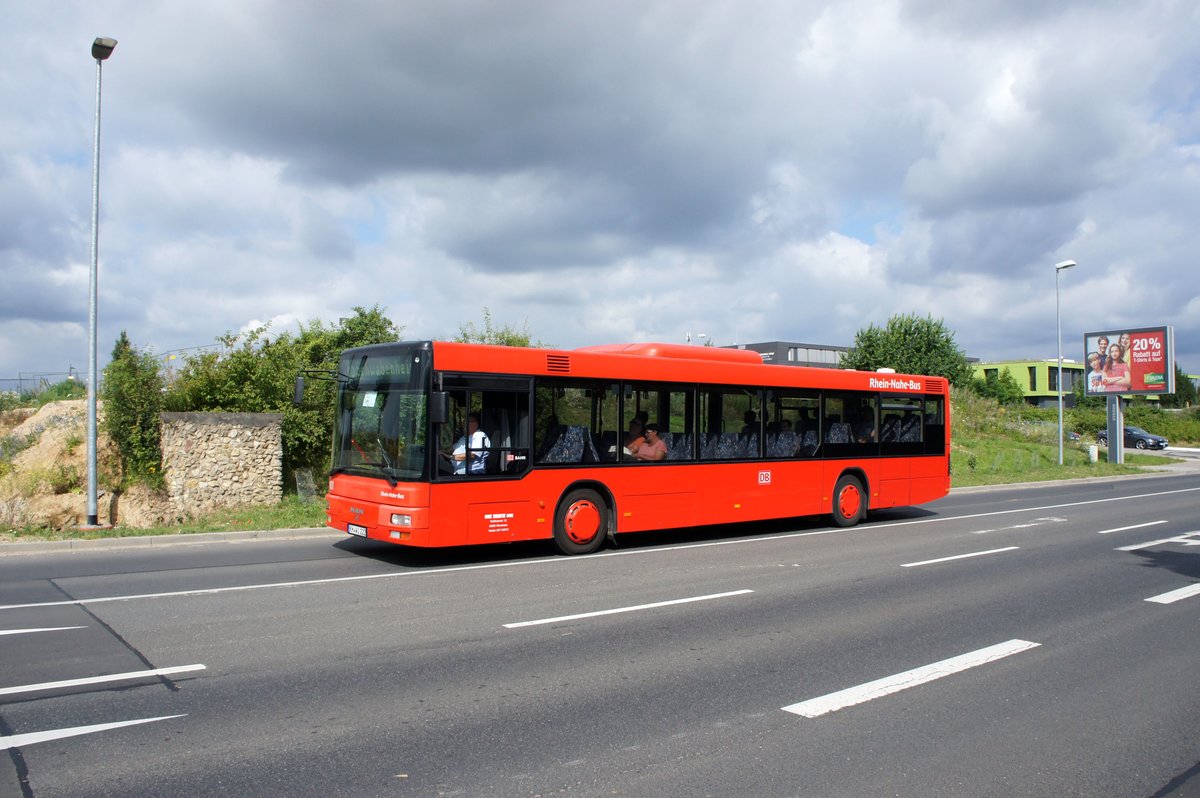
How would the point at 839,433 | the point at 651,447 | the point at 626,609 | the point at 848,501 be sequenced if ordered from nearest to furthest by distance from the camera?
the point at 626,609, the point at 651,447, the point at 839,433, the point at 848,501

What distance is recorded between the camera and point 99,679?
19.4 ft

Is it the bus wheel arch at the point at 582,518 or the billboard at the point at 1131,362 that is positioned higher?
the billboard at the point at 1131,362

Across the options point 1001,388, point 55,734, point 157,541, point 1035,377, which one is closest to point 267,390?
point 157,541

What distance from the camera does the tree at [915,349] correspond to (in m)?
55.5

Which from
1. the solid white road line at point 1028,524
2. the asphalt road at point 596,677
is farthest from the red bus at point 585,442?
the solid white road line at point 1028,524

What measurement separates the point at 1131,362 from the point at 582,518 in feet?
132

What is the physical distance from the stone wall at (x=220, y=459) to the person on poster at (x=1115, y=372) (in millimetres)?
40224

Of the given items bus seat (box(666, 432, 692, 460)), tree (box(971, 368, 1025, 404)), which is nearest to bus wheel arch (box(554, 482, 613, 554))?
bus seat (box(666, 432, 692, 460))

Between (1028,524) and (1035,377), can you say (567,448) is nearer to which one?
(1028,524)

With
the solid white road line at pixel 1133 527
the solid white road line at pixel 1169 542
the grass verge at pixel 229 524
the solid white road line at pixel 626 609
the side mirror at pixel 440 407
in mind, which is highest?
the side mirror at pixel 440 407

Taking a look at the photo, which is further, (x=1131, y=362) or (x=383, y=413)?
(x=1131, y=362)

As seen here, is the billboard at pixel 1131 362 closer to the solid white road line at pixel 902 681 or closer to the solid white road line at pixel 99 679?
the solid white road line at pixel 902 681

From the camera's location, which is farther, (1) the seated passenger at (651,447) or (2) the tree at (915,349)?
(2) the tree at (915,349)

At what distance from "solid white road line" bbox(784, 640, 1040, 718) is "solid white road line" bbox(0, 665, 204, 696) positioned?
14.2 ft
